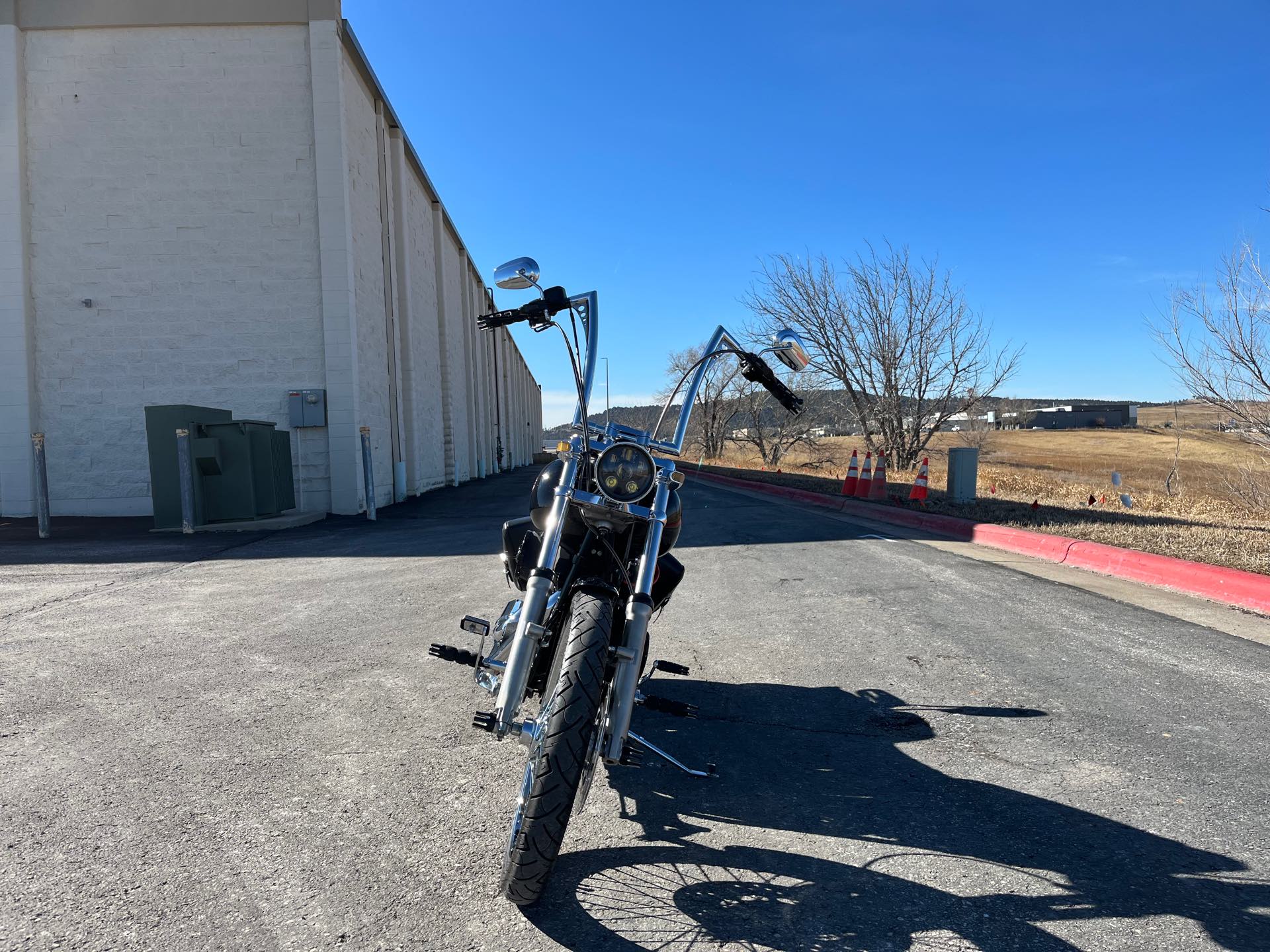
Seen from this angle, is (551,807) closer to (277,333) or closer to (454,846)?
(454,846)

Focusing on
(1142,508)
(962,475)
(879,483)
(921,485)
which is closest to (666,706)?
(962,475)

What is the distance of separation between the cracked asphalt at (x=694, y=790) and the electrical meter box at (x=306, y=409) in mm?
9555

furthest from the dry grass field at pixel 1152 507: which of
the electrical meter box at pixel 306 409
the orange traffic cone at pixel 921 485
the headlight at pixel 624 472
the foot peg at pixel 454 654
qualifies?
the electrical meter box at pixel 306 409

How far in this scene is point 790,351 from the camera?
3.18 metres

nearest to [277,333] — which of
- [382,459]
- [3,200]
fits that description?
[382,459]

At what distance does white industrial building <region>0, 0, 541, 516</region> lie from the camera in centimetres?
1496

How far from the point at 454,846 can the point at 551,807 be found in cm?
67

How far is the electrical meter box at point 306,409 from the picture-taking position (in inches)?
595

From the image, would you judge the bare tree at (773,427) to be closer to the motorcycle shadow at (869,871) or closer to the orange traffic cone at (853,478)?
the orange traffic cone at (853,478)

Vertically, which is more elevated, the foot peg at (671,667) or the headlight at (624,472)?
the headlight at (624,472)

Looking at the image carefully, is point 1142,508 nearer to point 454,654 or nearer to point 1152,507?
point 1152,507

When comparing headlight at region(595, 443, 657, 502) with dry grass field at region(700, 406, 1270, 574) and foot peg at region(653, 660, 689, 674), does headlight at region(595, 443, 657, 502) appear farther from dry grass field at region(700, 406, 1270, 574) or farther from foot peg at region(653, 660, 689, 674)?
dry grass field at region(700, 406, 1270, 574)

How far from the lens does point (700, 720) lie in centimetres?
371

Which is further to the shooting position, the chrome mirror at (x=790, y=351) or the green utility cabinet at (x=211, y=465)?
the green utility cabinet at (x=211, y=465)
